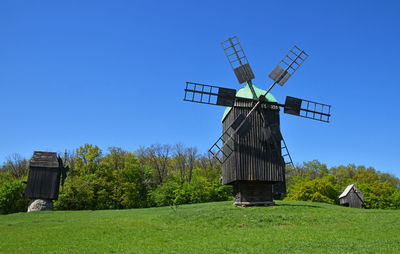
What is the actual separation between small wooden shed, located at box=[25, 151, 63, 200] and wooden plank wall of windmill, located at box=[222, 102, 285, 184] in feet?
70.9

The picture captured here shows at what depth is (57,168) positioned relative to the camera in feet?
109

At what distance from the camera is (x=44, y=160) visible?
33375mm

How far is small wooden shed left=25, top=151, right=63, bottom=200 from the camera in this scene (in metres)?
32.2

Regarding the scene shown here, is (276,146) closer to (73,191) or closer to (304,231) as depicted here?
(304,231)

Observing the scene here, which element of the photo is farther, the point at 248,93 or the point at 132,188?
the point at 132,188

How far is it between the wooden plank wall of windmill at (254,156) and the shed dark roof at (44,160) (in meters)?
22.2

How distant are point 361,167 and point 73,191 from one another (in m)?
61.6

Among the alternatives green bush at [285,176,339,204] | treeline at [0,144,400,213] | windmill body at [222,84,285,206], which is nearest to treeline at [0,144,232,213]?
treeline at [0,144,400,213]

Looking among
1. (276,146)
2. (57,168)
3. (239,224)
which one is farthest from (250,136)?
(57,168)

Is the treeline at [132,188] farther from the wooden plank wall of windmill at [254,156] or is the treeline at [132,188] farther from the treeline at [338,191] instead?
the wooden plank wall of windmill at [254,156]

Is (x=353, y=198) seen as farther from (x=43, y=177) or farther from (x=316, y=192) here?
(x=43, y=177)

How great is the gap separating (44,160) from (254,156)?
2525 centimetres

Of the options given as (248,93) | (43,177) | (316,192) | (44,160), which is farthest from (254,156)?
(316,192)

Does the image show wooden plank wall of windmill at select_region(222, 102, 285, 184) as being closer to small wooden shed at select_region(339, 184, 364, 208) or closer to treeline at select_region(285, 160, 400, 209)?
small wooden shed at select_region(339, 184, 364, 208)
